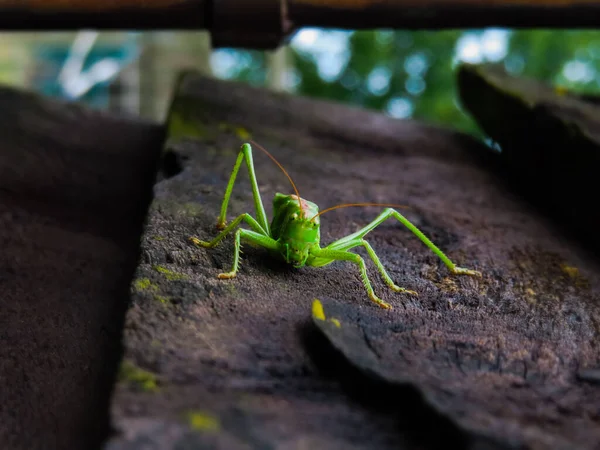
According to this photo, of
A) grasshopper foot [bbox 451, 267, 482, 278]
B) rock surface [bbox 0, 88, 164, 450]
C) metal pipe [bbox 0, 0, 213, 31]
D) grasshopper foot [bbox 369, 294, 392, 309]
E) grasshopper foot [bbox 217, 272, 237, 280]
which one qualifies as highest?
metal pipe [bbox 0, 0, 213, 31]

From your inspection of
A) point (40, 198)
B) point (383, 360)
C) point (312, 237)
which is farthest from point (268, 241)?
point (40, 198)

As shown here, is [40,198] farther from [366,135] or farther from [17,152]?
[366,135]

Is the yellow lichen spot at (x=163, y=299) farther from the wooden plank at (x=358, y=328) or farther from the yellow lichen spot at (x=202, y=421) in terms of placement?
the yellow lichen spot at (x=202, y=421)

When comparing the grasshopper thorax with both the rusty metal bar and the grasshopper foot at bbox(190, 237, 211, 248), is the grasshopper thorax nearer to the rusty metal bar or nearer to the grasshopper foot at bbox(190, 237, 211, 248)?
the grasshopper foot at bbox(190, 237, 211, 248)

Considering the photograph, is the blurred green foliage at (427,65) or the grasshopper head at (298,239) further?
the blurred green foliage at (427,65)

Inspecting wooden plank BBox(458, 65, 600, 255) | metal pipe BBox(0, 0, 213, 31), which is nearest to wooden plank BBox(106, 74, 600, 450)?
wooden plank BBox(458, 65, 600, 255)

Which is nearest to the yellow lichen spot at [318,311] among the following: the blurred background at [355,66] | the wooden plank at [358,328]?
the wooden plank at [358,328]
